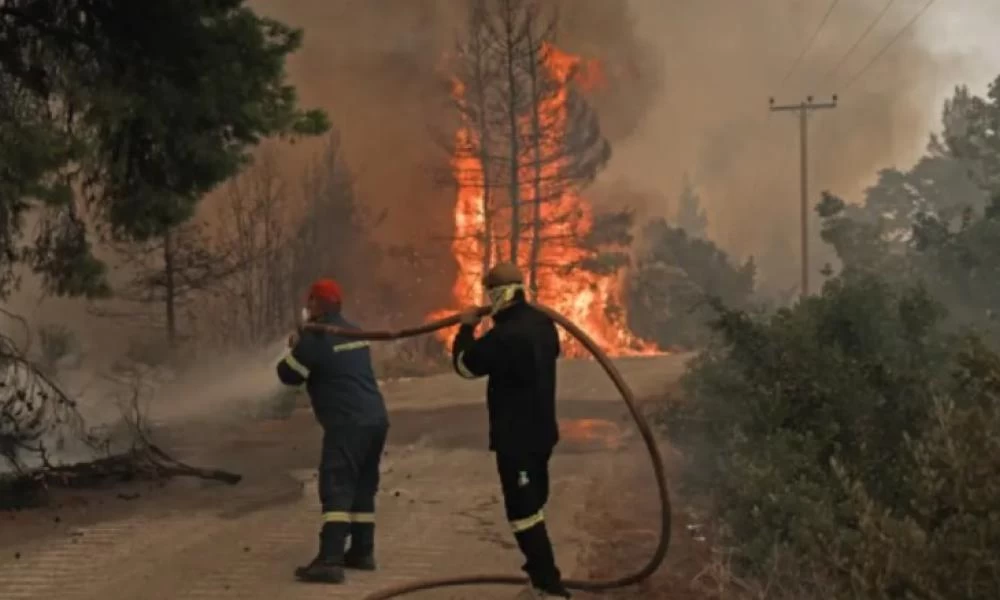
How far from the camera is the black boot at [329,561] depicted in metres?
6.13

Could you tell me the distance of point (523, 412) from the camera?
552cm

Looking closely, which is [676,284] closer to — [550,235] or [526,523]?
[550,235]

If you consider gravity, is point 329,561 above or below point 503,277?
below

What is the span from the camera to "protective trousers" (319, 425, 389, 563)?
6.23 m

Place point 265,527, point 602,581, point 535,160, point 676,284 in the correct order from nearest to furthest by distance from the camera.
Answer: point 602,581 < point 265,527 < point 535,160 < point 676,284

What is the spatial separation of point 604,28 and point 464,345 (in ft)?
114

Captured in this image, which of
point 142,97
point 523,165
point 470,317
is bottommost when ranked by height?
point 470,317

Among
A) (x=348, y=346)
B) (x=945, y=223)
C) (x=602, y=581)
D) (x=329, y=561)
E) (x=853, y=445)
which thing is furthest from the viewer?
(x=945, y=223)

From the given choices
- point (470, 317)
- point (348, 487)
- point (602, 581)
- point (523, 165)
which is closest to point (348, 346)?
point (348, 487)

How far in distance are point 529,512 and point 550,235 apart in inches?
1091


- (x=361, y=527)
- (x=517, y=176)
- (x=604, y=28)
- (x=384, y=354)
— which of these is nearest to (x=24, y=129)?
(x=361, y=527)

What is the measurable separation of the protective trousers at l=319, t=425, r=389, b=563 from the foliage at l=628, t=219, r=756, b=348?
29.3 meters

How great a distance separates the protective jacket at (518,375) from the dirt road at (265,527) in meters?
1.00

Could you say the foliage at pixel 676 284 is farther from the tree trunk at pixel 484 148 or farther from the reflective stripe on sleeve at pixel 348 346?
the reflective stripe on sleeve at pixel 348 346
